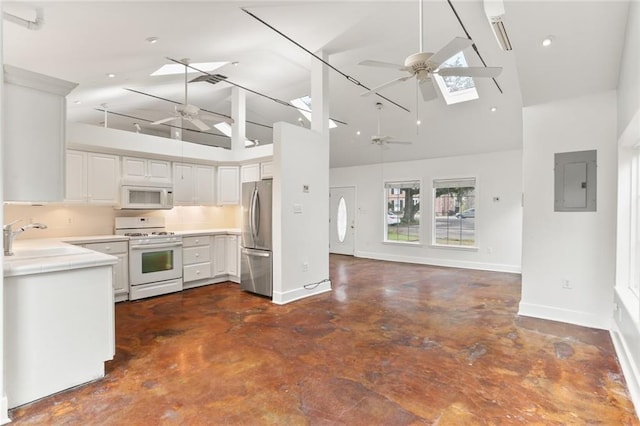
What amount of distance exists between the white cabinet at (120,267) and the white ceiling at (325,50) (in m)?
2.17

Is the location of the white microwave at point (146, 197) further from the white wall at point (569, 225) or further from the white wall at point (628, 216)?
the white wall at point (628, 216)

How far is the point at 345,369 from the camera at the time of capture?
2785 mm

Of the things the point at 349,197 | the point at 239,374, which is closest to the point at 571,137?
the point at 239,374

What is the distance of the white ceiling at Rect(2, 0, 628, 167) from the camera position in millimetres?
2961

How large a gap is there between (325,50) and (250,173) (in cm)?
244

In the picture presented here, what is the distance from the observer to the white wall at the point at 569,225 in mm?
3686

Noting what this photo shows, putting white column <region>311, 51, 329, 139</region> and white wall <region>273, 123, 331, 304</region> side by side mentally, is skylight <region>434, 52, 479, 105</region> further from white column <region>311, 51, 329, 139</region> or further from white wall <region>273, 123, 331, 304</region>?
white wall <region>273, 123, 331, 304</region>

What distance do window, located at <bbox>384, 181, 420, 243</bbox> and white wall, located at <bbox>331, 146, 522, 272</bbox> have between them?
148mm

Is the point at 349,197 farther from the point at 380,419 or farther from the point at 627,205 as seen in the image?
the point at 380,419

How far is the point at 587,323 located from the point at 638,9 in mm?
3131

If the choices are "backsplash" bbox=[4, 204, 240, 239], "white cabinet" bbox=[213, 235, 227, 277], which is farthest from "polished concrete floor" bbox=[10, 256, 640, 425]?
"backsplash" bbox=[4, 204, 240, 239]

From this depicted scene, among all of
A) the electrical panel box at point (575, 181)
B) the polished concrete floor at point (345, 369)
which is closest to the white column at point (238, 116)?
the polished concrete floor at point (345, 369)

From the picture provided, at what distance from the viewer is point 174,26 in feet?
10.8

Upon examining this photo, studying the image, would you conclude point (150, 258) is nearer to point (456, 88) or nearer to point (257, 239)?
point (257, 239)
